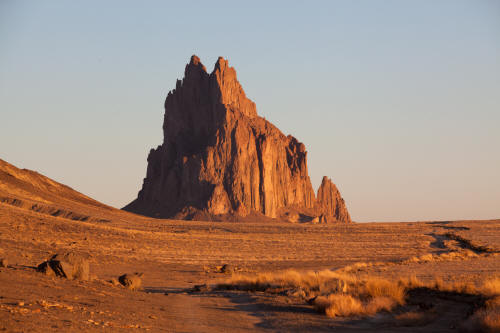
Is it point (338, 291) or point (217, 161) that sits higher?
point (217, 161)

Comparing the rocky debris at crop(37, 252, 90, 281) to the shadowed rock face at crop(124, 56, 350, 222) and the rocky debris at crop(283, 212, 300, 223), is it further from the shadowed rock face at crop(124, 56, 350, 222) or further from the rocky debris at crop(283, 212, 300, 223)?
the rocky debris at crop(283, 212, 300, 223)

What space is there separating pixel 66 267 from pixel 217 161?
5588 inches

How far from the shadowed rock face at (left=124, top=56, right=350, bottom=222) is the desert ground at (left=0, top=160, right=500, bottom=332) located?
3472 inches

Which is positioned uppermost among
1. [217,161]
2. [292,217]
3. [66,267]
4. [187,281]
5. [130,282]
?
[217,161]

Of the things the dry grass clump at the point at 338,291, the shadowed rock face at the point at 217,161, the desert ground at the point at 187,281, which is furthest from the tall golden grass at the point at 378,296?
the shadowed rock face at the point at 217,161

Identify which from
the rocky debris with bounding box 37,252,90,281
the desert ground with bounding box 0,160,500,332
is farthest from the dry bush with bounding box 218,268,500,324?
the rocky debris with bounding box 37,252,90,281

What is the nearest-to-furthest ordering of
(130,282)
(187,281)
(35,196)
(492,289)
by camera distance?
(492,289) < (130,282) < (187,281) < (35,196)

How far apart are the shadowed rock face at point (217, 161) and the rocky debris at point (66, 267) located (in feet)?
421

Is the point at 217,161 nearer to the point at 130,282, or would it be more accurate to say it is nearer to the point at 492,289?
the point at 130,282

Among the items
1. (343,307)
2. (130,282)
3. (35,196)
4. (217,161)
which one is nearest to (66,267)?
(130,282)

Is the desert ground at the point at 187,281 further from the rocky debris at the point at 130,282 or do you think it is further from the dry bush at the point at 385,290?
the rocky debris at the point at 130,282

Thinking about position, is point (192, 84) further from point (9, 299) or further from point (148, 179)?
point (9, 299)

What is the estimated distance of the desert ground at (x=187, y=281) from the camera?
45.9 ft

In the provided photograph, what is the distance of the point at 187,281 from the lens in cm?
3119
